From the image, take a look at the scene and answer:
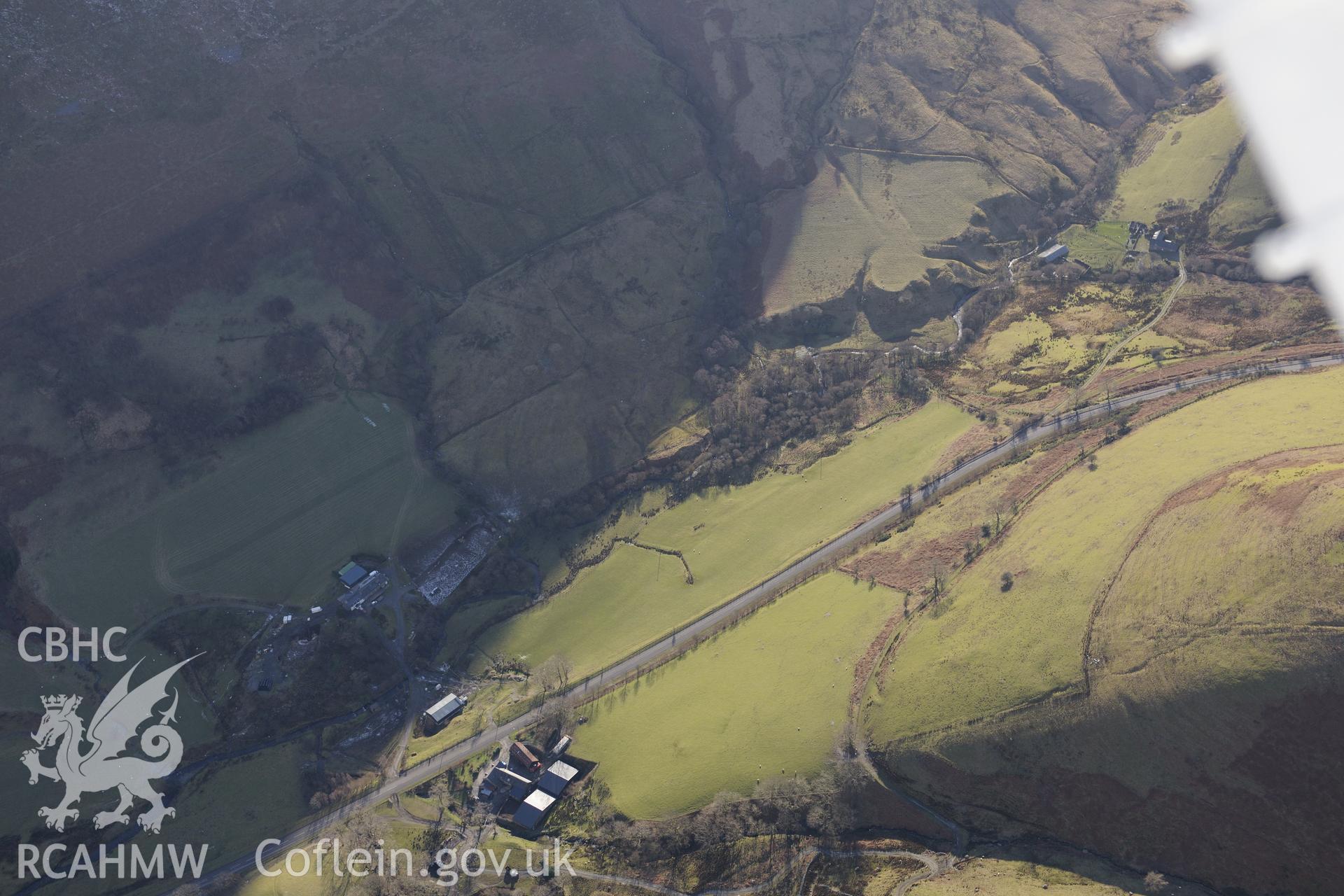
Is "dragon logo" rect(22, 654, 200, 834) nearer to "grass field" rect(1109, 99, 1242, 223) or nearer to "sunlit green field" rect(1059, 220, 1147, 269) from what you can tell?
"sunlit green field" rect(1059, 220, 1147, 269)

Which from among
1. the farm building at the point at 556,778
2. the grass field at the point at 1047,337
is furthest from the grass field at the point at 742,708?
the grass field at the point at 1047,337

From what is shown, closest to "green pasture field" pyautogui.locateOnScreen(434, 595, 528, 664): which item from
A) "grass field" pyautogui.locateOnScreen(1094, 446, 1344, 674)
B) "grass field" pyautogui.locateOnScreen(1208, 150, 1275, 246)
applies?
"grass field" pyautogui.locateOnScreen(1094, 446, 1344, 674)

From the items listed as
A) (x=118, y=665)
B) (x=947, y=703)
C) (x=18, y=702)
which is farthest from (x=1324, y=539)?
(x=18, y=702)

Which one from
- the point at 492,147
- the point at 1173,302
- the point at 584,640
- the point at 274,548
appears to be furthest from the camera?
the point at 492,147

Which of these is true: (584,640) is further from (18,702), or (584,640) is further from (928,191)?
(928,191)

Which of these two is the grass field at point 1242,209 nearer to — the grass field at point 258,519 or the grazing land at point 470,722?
the grass field at point 258,519

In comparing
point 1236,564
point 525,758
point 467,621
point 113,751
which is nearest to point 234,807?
point 113,751
